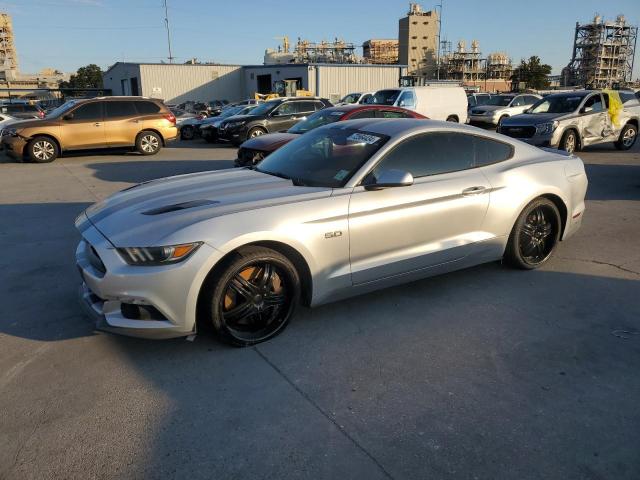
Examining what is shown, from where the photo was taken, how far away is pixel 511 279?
15.8ft

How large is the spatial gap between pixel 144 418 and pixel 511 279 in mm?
3516

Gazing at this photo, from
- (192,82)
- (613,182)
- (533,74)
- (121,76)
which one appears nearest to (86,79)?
(121,76)

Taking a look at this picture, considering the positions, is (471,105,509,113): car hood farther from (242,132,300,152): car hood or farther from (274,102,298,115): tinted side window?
(242,132,300,152): car hood

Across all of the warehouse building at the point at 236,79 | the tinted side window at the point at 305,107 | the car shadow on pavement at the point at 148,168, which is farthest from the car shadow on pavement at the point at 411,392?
the warehouse building at the point at 236,79

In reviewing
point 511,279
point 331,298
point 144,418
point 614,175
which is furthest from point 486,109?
point 144,418

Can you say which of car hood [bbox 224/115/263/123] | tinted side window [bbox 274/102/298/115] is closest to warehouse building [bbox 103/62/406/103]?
tinted side window [bbox 274/102/298/115]

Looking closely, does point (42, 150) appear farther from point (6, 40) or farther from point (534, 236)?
point (6, 40)

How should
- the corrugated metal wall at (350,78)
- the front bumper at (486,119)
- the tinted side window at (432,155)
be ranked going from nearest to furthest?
the tinted side window at (432,155) < the front bumper at (486,119) < the corrugated metal wall at (350,78)

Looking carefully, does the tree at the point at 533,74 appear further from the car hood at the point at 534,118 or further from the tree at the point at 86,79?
the car hood at the point at 534,118

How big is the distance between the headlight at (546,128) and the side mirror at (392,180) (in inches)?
415

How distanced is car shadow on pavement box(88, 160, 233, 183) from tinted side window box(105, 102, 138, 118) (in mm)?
1807

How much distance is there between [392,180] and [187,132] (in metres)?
18.9

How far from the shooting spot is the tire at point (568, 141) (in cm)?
1312

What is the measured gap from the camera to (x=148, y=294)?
313cm
